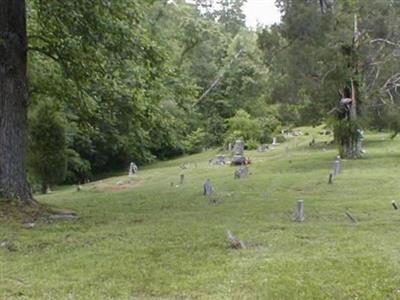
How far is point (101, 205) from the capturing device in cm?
1773

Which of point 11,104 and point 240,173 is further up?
point 11,104

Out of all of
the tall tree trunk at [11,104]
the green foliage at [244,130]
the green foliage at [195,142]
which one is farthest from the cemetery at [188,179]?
the green foliage at [195,142]

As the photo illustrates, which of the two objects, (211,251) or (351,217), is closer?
(211,251)

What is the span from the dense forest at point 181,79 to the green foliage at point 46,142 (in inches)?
1.9

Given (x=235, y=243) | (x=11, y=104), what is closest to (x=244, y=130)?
(x=11, y=104)

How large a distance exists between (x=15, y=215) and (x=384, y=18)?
23.5 m

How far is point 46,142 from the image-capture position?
25.4m

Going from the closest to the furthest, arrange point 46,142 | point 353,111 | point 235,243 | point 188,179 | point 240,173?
point 235,243 < point 46,142 < point 240,173 < point 188,179 < point 353,111

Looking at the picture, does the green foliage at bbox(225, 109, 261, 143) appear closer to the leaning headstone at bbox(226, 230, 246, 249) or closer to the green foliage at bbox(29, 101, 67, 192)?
the green foliage at bbox(29, 101, 67, 192)

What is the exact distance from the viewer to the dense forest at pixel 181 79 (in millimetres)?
15484

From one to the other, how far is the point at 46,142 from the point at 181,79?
8.23m

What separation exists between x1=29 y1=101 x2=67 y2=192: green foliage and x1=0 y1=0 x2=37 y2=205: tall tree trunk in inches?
403

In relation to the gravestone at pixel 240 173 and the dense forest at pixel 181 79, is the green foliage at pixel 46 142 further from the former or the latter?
→ the gravestone at pixel 240 173

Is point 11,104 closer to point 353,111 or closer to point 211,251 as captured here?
point 211,251
